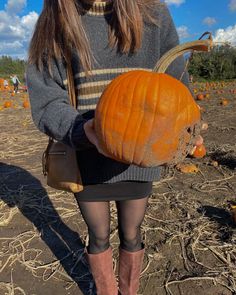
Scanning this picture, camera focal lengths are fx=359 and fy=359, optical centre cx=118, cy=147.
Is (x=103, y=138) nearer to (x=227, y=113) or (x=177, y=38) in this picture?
(x=177, y=38)

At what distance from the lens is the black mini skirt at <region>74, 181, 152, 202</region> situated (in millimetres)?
1710

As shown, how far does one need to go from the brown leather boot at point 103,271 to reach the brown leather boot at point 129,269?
58 mm

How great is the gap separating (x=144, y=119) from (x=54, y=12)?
0.65m

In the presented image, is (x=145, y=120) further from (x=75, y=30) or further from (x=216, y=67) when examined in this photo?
(x=216, y=67)

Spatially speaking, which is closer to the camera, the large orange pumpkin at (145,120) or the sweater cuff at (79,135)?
the large orange pumpkin at (145,120)

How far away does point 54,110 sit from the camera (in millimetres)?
1459

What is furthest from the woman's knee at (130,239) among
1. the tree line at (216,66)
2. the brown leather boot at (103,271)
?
the tree line at (216,66)

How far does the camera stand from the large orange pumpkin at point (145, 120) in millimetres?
1285

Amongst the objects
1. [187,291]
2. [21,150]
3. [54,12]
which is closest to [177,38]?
[54,12]

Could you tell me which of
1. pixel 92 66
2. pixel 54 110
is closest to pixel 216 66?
pixel 92 66

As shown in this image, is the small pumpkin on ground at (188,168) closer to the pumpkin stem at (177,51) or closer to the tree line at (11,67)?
the pumpkin stem at (177,51)

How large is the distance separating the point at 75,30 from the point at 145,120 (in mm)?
527

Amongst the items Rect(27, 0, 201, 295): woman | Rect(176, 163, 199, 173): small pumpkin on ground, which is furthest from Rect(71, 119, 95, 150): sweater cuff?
Rect(176, 163, 199, 173): small pumpkin on ground

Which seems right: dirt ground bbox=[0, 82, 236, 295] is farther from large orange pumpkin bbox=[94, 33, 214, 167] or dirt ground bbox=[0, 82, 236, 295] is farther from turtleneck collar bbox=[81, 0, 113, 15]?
turtleneck collar bbox=[81, 0, 113, 15]
